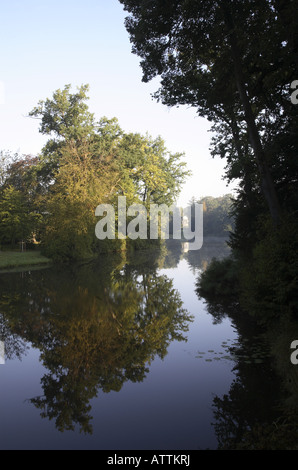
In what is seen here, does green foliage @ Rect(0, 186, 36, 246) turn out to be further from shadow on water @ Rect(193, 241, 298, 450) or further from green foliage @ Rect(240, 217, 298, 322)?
green foliage @ Rect(240, 217, 298, 322)

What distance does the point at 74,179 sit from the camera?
133ft

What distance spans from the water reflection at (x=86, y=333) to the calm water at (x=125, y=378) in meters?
0.03

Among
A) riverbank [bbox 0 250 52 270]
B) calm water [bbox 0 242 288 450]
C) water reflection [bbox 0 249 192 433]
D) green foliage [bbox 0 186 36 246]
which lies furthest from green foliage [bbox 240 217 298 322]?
green foliage [bbox 0 186 36 246]

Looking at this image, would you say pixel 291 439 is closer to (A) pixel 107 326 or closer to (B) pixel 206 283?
(A) pixel 107 326

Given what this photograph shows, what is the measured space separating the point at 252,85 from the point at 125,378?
10.2m

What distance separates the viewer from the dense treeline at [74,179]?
35844mm

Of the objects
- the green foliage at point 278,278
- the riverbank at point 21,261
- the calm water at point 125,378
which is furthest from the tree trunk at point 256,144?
the riverbank at point 21,261

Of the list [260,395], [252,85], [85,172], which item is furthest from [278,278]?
[85,172]

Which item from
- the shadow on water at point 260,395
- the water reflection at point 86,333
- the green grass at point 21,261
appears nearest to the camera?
the shadow on water at point 260,395

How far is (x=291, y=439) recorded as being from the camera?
4.16 metres

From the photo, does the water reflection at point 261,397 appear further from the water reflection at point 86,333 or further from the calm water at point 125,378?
the water reflection at point 86,333

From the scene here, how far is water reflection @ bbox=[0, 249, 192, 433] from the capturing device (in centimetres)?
649

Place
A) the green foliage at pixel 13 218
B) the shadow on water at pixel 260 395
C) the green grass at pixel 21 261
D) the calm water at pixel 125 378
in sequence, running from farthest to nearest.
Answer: the green foliage at pixel 13 218 → the green grass at pixel 21 261 → the calm water at pixel 125 378 → the shadow on water at pixel 260 395

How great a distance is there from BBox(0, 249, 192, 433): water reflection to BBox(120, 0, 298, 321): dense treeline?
2.98m
